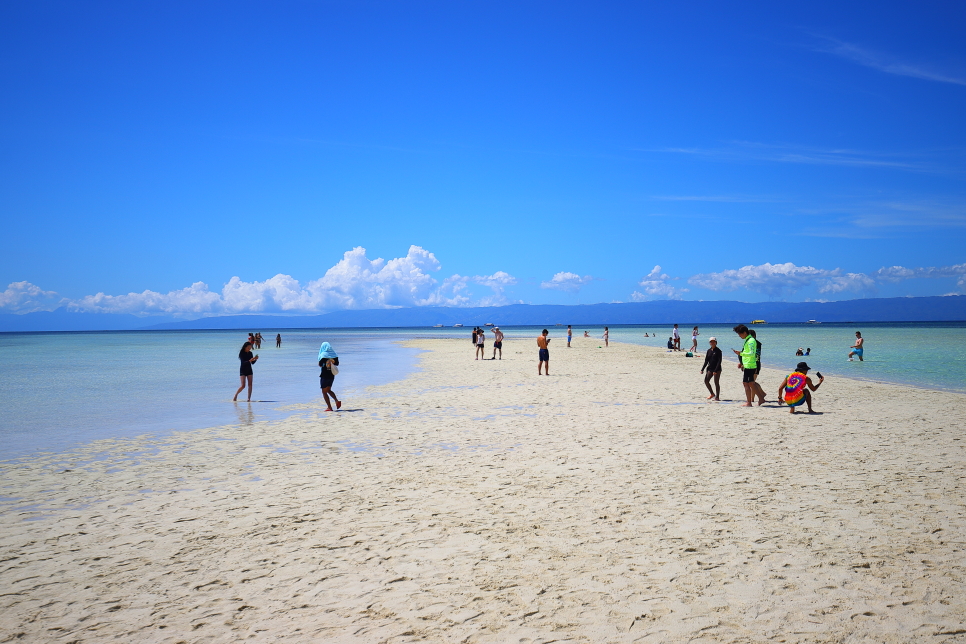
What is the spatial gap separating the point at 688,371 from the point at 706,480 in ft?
63.1

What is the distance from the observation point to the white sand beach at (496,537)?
4.56m

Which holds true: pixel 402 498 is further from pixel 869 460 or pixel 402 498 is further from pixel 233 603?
pixel 869 460

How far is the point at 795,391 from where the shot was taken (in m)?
14.1

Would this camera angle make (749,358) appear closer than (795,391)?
No

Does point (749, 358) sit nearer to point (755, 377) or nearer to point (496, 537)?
point (755, 377)

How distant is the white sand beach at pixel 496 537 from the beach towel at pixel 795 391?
196 cm

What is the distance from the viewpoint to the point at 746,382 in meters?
15.3

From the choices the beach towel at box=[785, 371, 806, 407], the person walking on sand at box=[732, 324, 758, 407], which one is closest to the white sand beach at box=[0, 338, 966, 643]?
the beach towel at box=[785, 371, 806, 407]

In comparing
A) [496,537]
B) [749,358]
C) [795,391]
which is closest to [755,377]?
[749,358]

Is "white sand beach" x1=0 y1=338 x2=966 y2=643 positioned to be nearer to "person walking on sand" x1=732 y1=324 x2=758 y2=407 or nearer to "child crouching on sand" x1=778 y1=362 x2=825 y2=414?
"child crouching on sand" x1=778 y1=362 x2=825 y2=414

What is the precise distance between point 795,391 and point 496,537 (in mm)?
10658

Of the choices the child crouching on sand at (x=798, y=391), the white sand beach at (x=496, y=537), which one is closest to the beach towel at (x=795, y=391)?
the child crouching on sand at (x=798, y=391)

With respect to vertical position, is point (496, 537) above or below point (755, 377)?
below

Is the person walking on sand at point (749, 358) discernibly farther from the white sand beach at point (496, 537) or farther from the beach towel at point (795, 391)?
the white sand beach at point (496, 537)
